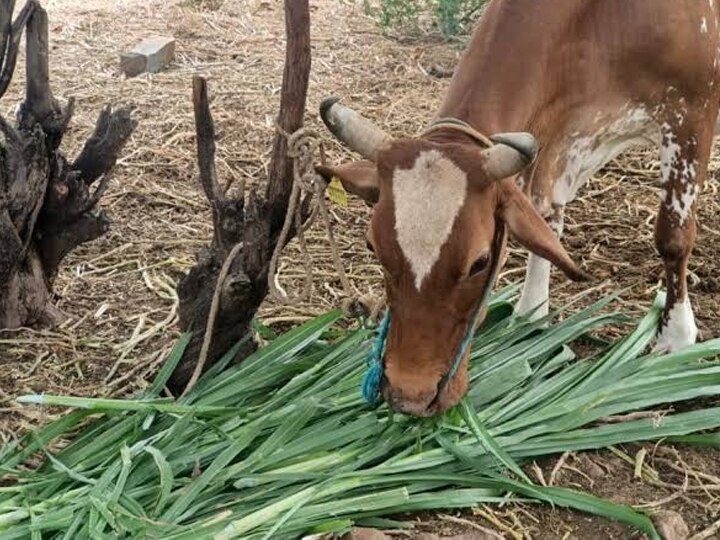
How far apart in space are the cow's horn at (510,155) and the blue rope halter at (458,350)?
0.60ft

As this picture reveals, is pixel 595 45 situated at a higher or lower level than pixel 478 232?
higher

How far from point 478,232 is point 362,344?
80 centimetres

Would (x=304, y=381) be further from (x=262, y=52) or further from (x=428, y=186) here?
(x=262, y=52)

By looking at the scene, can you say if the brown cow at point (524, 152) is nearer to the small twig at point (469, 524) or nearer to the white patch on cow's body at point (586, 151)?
the white patch on cow's body at point (586, 151)

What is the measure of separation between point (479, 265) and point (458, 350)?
25 centimetres

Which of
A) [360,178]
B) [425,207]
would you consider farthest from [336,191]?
[425,207]

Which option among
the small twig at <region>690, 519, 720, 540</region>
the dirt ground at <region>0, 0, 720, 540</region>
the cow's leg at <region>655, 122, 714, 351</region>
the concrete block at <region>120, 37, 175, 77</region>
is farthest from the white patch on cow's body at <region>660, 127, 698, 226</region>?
the concrete block at <region>120, 37, 175, 77</region>

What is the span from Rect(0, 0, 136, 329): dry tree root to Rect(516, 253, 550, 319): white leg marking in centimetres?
158

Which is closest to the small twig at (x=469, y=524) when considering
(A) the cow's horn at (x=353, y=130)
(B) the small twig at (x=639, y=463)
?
(B) the small twig at (x=639, y=463)

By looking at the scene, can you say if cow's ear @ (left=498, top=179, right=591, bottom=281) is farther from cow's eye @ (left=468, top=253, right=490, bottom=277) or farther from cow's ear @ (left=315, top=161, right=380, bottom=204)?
cow's ear @ (left=315, top=161, right=380, bottom=204)

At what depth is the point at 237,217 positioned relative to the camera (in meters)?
3.24

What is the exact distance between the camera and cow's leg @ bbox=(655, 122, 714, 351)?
142 inches

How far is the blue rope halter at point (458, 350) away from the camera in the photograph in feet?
9.09

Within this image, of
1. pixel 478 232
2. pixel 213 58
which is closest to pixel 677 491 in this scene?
pixel 478 232
